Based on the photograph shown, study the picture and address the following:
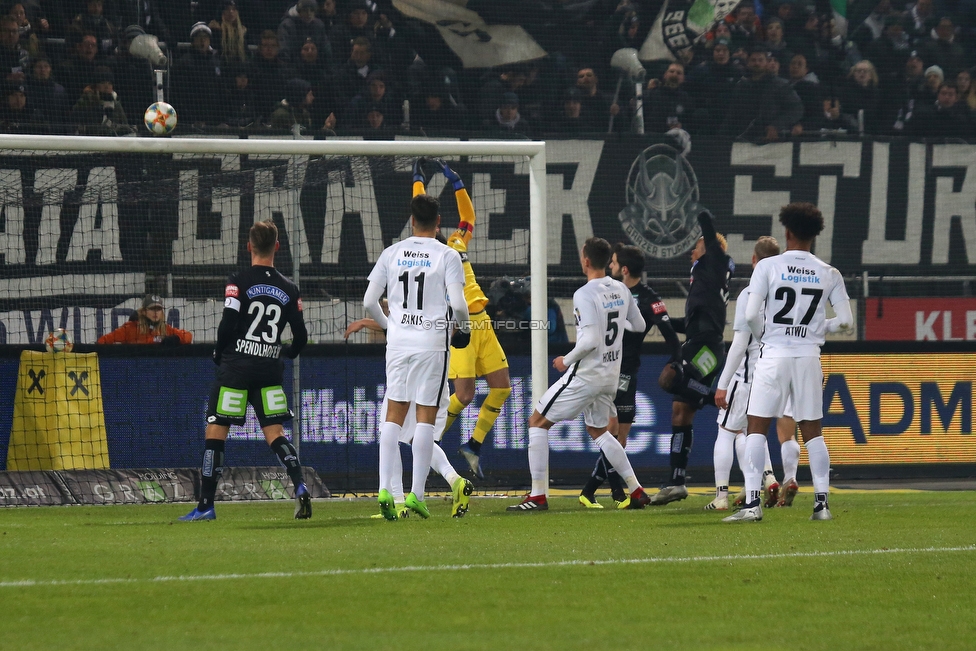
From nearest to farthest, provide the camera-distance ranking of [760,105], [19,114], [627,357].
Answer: [627,357] < [19,114] < [760,105]

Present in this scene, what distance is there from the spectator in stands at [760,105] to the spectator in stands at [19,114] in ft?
33.0

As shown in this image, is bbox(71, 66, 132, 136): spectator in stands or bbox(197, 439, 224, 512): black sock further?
bbox(71, 66, 132, 136): spectator in stands

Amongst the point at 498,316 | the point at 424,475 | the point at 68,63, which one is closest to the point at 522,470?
the point at 498,316

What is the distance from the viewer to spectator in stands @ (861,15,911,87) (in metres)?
20.0

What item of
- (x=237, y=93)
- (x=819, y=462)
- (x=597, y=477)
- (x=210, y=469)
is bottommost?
(x=597, y=477)

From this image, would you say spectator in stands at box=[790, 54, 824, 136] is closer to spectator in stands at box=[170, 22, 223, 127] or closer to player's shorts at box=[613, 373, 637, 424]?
spectator in stands at box=[170, 22, 223, 127]

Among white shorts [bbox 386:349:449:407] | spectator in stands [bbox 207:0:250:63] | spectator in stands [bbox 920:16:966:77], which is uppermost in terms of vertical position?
spectator in stands [bbox 920:16:966:77]

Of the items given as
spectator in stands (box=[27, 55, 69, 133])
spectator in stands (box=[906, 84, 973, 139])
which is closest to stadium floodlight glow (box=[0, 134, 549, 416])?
spectator in stands (box=[27, 55, 69, 133])

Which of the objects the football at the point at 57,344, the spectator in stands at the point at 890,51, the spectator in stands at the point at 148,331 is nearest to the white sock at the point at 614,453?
the spectator in stands at the point at 148,331

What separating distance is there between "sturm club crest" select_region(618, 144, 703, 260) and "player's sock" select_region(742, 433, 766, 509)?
8.93m

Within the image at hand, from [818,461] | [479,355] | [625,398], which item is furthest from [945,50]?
[818,461]

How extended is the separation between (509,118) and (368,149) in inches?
306

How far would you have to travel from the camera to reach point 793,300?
26.6 ft

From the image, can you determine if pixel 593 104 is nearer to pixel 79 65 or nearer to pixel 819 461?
pixel 79 65
